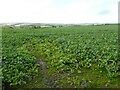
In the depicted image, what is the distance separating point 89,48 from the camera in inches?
908

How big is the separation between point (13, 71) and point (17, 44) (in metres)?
10.5

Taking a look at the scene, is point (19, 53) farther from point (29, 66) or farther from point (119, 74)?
point (119, 74)

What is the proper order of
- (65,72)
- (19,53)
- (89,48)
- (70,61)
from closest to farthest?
(65,72) < (70,61) < (19,53) < (89,48)

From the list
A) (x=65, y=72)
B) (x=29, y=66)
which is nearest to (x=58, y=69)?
(x=65, y=72)

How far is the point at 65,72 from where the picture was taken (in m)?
17.9

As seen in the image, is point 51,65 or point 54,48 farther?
point 54,48

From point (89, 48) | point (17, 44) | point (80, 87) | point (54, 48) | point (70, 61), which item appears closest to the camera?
point (80, 87)

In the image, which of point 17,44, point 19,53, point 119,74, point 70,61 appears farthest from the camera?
point 17,44

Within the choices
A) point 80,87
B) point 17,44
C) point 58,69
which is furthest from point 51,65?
point 17,44

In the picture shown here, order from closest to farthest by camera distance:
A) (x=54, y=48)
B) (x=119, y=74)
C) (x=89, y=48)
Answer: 1. (x=119, y=74)
2. (x=89, y=48)
3. (x=54, y=48)

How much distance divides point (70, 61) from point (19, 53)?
4.50 meters

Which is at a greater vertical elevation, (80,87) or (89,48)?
(89,48)

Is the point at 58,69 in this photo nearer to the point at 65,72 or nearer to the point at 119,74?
the point at 65,72

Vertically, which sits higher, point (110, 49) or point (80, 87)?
point (110, 49)
